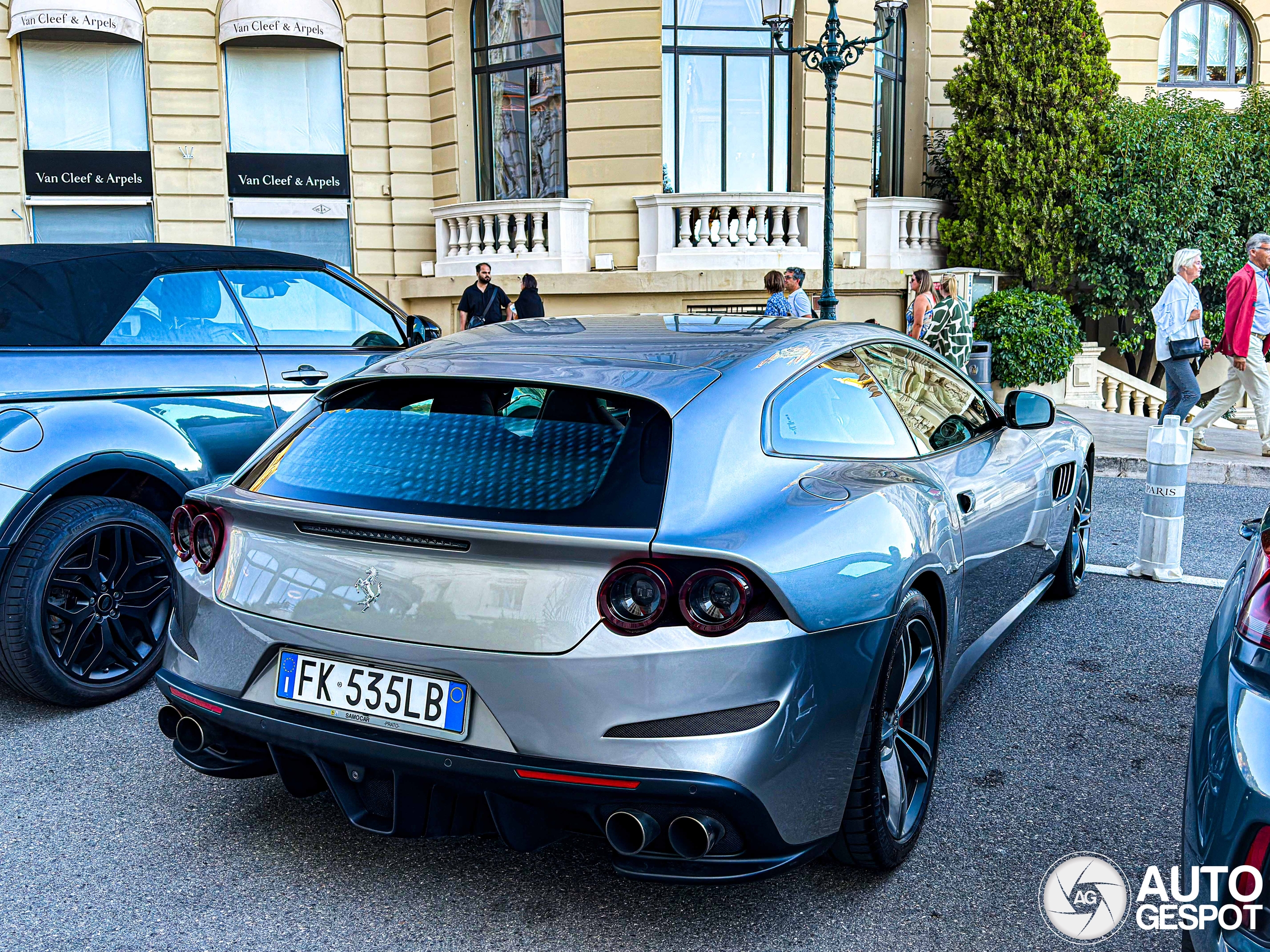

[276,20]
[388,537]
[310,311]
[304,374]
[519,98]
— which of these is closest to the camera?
[388,537]

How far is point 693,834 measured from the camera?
2338mm

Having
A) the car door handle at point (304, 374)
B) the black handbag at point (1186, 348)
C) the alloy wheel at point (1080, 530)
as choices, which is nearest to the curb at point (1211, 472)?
the black handbag at point (1186, 348)

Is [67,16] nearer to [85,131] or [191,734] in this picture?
[85,131]

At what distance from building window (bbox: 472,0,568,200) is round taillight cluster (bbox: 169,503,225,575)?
49.3 feet

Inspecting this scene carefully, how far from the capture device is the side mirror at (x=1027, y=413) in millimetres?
Answer: 4332

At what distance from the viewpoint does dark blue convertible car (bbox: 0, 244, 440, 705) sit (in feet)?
13.0

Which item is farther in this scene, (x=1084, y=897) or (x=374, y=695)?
(x=1084, y=897)

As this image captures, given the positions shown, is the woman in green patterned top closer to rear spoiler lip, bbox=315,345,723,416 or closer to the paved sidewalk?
the paved sidewalk

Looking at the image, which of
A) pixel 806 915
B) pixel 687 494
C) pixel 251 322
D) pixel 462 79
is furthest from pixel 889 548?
pixel 462 79

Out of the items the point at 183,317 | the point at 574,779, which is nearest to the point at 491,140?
the point at 183,317

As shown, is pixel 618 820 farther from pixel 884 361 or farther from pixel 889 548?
pixel 884 361

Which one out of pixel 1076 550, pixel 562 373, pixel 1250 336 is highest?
pixel 562 373

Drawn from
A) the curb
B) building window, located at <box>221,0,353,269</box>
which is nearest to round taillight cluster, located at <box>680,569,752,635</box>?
the curb

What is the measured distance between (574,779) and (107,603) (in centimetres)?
266
